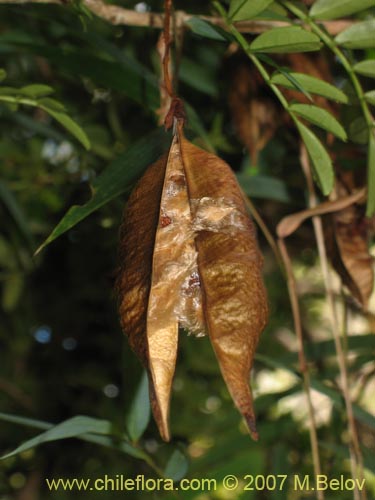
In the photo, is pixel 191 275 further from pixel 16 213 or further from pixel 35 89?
pixel 16 213

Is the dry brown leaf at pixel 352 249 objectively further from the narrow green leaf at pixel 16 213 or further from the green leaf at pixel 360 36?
the narrow green leaf at pixel 16 213

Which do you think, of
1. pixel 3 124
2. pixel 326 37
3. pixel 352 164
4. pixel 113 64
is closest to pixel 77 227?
pixel 3 124

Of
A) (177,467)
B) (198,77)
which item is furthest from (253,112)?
(177,467)

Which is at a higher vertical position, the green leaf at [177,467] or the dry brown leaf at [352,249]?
the dry brown leaf at [352,249]

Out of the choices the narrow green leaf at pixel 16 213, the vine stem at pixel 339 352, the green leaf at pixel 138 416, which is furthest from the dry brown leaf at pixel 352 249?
the narrow green leaf at pixel 16 213

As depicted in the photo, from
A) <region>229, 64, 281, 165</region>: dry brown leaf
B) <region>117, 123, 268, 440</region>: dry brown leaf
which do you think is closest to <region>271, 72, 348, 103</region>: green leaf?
<region>117, 123, 268, 440</region>: dry brown leaf

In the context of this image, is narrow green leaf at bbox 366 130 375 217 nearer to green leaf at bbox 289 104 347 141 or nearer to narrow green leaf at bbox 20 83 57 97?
green leaf at bbox 289 104 347 141
